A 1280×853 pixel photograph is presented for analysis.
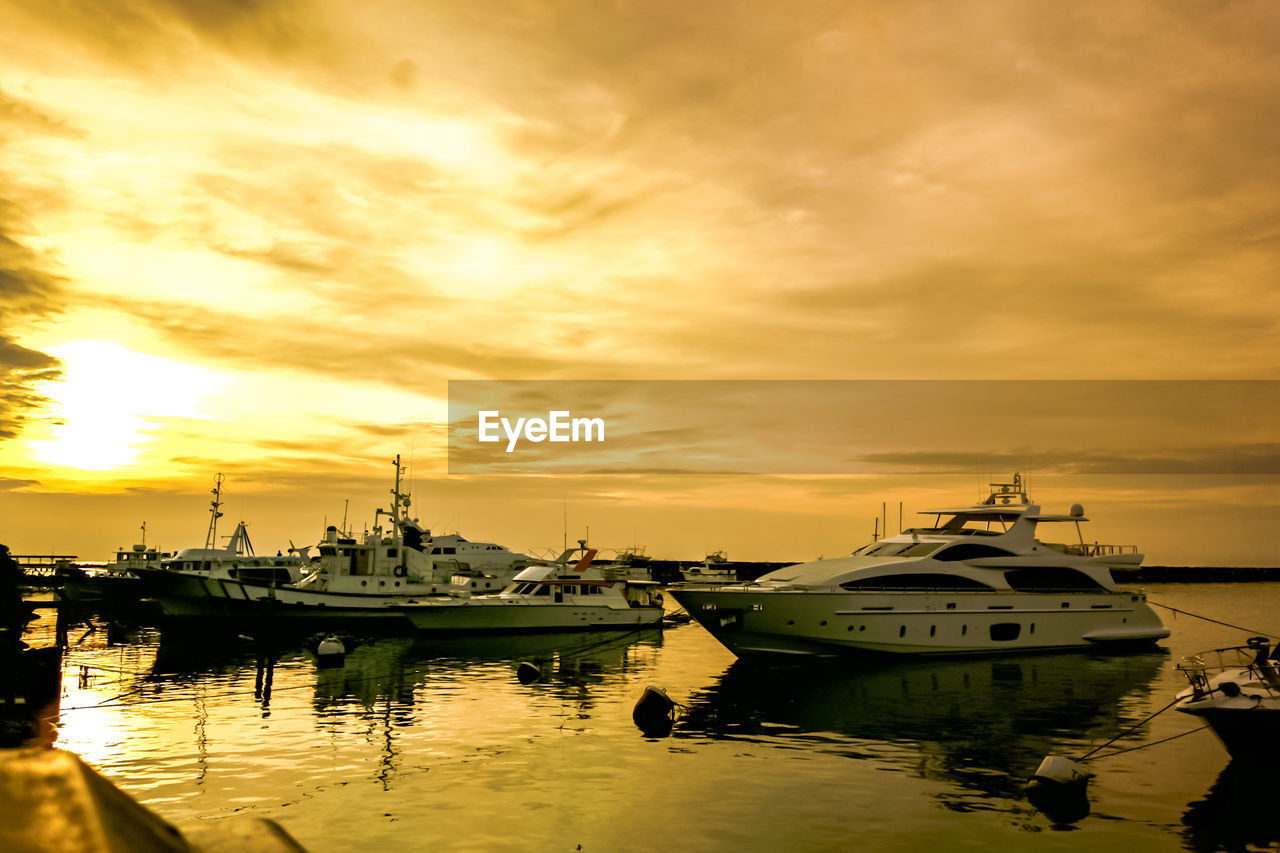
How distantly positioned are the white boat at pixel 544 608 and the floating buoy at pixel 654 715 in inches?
1074

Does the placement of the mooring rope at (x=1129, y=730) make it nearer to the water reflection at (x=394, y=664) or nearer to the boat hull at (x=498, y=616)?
the water reflection at (x=394, y=664)

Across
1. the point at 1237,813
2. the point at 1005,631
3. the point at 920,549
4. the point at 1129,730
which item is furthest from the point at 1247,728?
the point at 1005,631

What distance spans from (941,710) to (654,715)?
1088 cm

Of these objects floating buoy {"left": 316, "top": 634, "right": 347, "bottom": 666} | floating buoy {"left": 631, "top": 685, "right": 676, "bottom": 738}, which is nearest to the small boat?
floating buoy {"left": 631, "top": 685, "right": 676, "bottom": 738}

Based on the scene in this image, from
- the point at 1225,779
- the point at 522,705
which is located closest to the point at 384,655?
the point at 522,705

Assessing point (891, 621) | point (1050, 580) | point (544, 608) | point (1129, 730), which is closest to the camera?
point (1129, 730)

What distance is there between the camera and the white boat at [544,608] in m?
55.0

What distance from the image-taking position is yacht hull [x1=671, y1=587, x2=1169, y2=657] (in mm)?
39438

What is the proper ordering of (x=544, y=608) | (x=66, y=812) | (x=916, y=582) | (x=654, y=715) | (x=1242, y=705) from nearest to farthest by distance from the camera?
1. (x=66, y=812)
2. (x=1242, y=705)
3. (x=654, y=715)
4. (x=916, y=582)
5. (x=544, y=608)

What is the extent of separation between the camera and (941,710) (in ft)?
105

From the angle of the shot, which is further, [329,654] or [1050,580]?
[1050,580]

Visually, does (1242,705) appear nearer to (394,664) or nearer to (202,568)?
(394,664)

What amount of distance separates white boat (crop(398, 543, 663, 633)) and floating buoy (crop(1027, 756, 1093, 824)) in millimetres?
38129

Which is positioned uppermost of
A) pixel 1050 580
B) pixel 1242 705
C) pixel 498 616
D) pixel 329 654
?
pixel 1050 580
